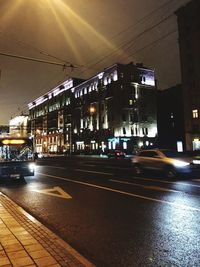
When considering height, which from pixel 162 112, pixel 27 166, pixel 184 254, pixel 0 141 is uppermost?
pixel 162 112

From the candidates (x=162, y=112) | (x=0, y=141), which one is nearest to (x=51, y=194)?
(x=0, y=141)

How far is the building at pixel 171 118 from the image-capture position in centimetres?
7686

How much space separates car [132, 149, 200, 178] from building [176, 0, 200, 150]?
34.8 meters

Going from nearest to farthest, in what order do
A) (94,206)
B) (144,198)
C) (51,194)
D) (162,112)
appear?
(94,206) → (144,198) → (51,194) → (162,112)

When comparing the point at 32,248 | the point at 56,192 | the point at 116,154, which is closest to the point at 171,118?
the point at 116,154

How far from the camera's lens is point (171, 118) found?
3127 inches

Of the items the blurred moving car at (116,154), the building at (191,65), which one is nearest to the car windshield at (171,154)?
the blurred moving car at (116,154)

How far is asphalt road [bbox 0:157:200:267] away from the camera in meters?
→ 5.32

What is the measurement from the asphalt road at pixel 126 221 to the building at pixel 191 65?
134ft

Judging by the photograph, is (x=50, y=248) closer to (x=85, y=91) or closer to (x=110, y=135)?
(x=110, y=135)

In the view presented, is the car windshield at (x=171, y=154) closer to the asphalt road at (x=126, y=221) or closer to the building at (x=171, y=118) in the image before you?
the asphalt road at (x=126, y=221)

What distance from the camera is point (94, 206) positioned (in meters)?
9.76

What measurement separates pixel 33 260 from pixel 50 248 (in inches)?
24.6

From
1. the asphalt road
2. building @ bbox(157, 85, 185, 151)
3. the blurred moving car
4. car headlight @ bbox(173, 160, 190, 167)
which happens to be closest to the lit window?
the blurred moving car
